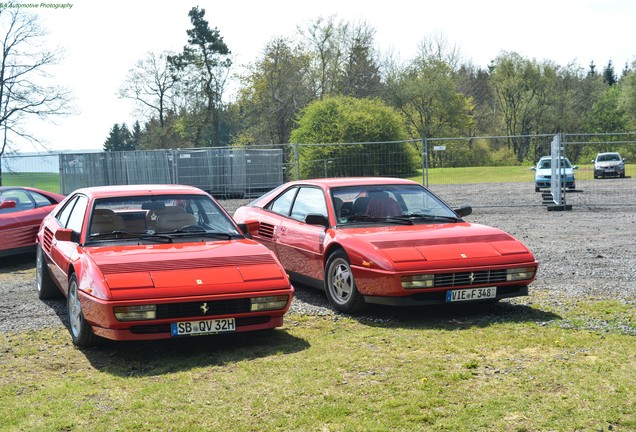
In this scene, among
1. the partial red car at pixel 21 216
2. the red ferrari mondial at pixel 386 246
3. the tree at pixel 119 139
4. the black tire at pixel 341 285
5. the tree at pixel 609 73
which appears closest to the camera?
the red ferrari mondial at pixel 386 246

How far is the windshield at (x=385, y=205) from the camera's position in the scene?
869cm

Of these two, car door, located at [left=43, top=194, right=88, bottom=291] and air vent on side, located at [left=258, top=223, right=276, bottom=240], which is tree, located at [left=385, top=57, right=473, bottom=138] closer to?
air vent on side, located at [left=258, top=223, right=276, bottom=240]

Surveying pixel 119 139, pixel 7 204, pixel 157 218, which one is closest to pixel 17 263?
pixel 7 204

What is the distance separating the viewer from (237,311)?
630cm

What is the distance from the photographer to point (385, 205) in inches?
348

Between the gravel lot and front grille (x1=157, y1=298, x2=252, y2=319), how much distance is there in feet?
6.18

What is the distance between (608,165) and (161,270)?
3244cm

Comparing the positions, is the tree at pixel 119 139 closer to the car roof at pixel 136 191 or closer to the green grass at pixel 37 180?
the green grass at pixel 37 180

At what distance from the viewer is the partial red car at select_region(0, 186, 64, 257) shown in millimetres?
12281

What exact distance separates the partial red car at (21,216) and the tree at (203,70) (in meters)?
48.9

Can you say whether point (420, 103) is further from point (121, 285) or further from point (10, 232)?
point (121, 285)

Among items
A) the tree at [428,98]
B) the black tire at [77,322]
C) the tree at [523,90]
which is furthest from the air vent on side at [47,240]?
the tree at [523,90]

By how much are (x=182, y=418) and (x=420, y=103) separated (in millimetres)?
62890

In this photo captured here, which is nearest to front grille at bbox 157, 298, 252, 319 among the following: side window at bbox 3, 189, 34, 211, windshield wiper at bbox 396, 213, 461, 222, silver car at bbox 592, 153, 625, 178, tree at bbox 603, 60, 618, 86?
windshield wiper at bbox 396, 213, 461, 222
